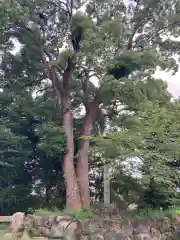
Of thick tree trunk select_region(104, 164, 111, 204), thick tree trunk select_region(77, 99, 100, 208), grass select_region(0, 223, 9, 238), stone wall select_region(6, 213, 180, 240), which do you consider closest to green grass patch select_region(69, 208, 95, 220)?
stone wall select_region(6, 213, 180, 240)

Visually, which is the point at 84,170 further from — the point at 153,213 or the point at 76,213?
the point at 153,213

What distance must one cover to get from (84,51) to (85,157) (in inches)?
136

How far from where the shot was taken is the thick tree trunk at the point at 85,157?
40.0ft

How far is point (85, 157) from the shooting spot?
41.0 ft

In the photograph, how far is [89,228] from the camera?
33.8 feet

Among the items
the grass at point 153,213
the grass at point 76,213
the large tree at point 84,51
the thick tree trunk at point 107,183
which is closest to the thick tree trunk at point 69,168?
the large tree at point 84,51

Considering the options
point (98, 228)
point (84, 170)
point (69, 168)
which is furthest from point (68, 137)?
point (98, 228)

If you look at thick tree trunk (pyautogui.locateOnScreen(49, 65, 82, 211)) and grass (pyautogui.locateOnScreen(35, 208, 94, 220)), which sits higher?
thick tree trunk (pyautogui.locateOnScreen(49, 65, 82, 211))

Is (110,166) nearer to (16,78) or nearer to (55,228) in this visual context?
(55,228)

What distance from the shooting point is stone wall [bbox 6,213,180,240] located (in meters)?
10.0

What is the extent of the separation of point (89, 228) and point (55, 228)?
97cm

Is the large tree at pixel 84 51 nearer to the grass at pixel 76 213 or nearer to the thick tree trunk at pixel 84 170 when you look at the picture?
the thick tree trunk at pixel 84 170

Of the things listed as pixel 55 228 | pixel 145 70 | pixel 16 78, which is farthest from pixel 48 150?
pixel 145 70

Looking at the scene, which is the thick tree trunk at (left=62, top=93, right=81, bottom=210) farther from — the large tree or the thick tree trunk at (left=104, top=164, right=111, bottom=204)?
the thick tree trunk at (left=104, top=164, right=111, bottom=204)
